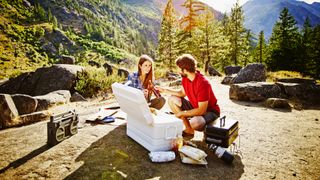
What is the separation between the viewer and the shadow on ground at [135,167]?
11.0 ft

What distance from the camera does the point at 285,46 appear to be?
110 feet

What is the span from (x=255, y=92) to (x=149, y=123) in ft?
21.2

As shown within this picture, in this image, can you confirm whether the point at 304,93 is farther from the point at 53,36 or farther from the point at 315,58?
the point at 53,36

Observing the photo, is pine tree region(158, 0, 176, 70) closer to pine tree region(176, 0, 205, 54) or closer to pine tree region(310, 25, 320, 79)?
pine tree region(176, 0, 205, 54)

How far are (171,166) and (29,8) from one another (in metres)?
135

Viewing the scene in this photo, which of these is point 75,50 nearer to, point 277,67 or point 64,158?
point 277,67

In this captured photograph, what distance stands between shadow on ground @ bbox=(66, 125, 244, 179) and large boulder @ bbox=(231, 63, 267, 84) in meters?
8.51

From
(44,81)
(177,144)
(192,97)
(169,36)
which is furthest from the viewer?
(169,36)

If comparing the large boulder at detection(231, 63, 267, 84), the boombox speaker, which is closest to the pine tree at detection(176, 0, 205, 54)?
the large boulder at detection(231, 63, 267, 84)

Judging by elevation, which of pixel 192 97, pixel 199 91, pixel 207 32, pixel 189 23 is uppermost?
pixel 189 23

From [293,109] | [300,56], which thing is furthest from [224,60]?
[293,109]

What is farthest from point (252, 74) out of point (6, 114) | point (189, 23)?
point (189, 23)

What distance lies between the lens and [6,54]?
7356 cm

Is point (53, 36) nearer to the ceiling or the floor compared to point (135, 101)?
nearer to the ceiling
